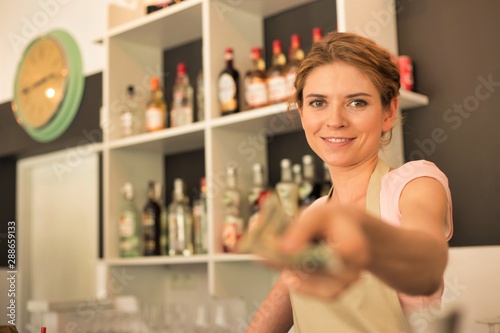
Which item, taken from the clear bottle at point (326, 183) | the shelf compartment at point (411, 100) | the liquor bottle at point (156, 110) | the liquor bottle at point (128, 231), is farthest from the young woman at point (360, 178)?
the liquor bottle at point (128, 231)

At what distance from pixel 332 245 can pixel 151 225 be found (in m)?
2.20

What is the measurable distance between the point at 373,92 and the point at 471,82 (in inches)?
36.9

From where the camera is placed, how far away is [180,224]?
2.60m

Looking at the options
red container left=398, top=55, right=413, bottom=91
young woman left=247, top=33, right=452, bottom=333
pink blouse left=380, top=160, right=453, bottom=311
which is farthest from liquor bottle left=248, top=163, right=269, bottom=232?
pink blouse left=380, top=160, right=453, bottom=311

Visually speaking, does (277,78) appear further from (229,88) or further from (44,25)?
(44,25)

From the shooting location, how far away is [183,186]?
2688 millimetres

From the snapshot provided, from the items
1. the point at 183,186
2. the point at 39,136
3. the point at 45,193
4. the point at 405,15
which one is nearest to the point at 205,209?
the point at 183,186

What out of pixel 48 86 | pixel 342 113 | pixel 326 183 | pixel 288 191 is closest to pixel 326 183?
pixel 326 183

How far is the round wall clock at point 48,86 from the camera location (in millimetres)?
3417

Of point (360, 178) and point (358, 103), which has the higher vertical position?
point (358, 103)

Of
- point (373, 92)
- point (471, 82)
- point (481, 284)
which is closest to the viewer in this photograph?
point (373, 92)

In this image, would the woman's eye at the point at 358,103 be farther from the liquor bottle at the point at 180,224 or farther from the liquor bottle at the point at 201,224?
the liquor bottle at the point at 180,224

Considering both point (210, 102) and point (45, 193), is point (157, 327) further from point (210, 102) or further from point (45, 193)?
point (45, 193)

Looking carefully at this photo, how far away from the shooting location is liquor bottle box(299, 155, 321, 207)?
2232mm
